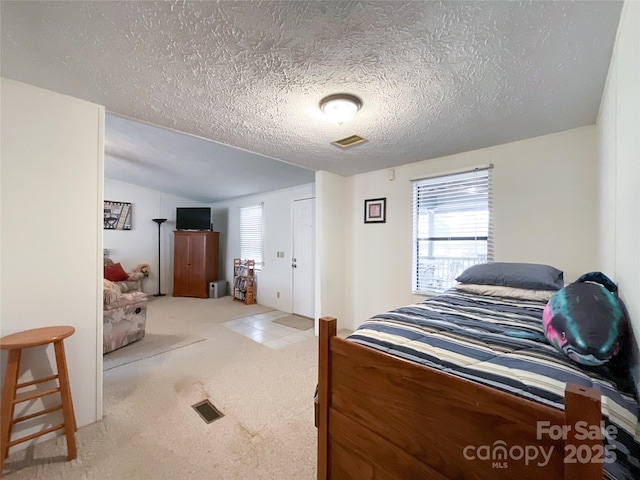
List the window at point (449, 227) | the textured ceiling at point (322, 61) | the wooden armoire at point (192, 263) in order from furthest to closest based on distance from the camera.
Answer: the wooden armoire at point (192, 263) < the window at point (449, 227) < the textured ceiling at point (322, 61)

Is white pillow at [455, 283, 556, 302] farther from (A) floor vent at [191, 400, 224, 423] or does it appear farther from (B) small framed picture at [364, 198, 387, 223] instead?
(A) floor vent at [191, 400, 224, 423]

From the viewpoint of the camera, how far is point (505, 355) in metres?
0.98

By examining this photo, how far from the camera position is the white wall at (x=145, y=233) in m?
5.67

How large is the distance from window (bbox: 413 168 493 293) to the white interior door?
197 cm

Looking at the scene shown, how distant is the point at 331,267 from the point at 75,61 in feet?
10.00

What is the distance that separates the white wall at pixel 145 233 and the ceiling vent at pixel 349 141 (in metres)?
5.47

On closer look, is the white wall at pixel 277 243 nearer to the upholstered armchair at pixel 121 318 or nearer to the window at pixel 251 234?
the window at pixel 251 234

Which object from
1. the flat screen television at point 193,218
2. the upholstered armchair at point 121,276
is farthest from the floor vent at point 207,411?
the flat screen television at point 193,218

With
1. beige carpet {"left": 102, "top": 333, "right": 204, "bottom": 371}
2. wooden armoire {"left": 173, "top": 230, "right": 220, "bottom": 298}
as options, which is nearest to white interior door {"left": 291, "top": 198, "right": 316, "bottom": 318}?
beige carpet {"left": 102, "top": 333, "right": 204, "bottom": 371}

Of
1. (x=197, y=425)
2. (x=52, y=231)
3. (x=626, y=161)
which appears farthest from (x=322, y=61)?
(x=197, y=425)

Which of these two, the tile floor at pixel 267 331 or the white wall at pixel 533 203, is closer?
the white wall at pixel 533 203

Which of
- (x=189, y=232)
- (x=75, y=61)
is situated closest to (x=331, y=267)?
(x=75, y=61)

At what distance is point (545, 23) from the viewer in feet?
3.77

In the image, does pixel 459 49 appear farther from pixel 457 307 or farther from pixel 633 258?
pixel 457 307
